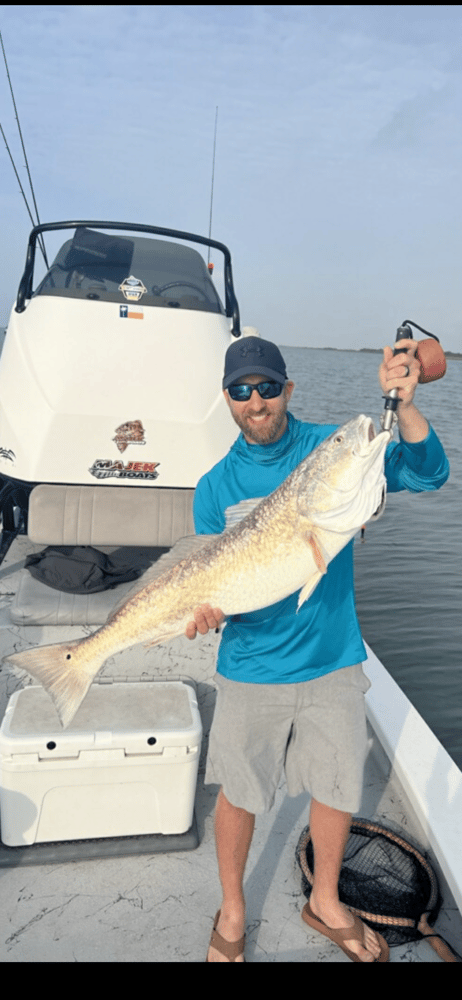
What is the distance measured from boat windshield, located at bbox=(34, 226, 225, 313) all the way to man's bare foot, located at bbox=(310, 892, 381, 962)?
4413 mm

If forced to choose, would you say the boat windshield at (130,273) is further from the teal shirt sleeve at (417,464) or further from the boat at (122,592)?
the teal shirt sleeve at (417,464)

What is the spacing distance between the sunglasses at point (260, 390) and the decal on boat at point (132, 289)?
3246mm

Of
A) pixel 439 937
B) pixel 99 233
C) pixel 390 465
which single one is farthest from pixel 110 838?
pixel 99 233

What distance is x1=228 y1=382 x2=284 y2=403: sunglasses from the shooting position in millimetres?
2494

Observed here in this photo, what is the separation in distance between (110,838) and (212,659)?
156cm

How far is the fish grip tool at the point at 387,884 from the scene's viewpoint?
2.73 metres

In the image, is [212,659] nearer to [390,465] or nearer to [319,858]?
[319,858]

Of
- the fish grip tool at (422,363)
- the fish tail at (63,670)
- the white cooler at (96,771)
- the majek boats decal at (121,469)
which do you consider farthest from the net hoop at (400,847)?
the majek boats decal at (121,469)

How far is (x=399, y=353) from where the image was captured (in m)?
2.13

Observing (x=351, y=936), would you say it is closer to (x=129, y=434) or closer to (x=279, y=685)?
(x=279, y=685)

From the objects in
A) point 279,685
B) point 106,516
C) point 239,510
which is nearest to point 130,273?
point 106,516

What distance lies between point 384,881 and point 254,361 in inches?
94.2

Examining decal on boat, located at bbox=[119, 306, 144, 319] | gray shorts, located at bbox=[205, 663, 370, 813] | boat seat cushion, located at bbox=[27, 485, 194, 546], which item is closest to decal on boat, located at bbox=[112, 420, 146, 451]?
boat seat cushion, located at bbox=[27, 485, 194, 546]

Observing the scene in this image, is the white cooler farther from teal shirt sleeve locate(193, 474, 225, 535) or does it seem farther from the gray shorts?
teal shirt sleeve locate(193, 474, 225, 535)
